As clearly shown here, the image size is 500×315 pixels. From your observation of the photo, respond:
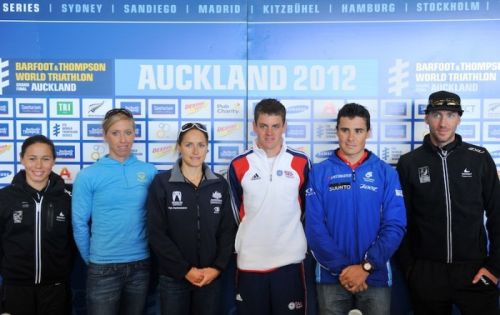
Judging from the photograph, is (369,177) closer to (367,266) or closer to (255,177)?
(367,266)

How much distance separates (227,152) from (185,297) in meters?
0.97

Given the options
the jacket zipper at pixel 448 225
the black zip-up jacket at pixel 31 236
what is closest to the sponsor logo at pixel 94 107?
the black zip-up jacket at pixel 31 236

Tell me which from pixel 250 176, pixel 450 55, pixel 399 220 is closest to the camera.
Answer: pixel 399 220

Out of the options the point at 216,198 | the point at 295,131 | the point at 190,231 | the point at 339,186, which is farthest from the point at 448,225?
the point at 190,231

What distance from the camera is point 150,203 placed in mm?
2352

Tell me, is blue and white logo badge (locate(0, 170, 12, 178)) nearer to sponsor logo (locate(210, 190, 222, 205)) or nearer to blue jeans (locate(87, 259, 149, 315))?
blue jeans (locate(87, 259, 149, 315))

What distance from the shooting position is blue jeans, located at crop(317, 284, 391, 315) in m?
2.26

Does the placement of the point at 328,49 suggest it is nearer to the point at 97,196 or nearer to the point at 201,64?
the point at 201,64

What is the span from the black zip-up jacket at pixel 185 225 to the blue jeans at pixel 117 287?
16cm

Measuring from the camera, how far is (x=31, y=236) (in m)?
2.36

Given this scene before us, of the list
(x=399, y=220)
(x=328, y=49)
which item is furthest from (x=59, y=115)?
(x=399, y=220)

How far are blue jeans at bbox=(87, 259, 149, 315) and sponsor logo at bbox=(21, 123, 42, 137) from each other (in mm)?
1058

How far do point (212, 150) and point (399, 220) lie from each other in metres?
1.26

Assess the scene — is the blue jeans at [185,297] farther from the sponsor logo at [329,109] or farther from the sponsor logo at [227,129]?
the sponsor logo at [329,109]
